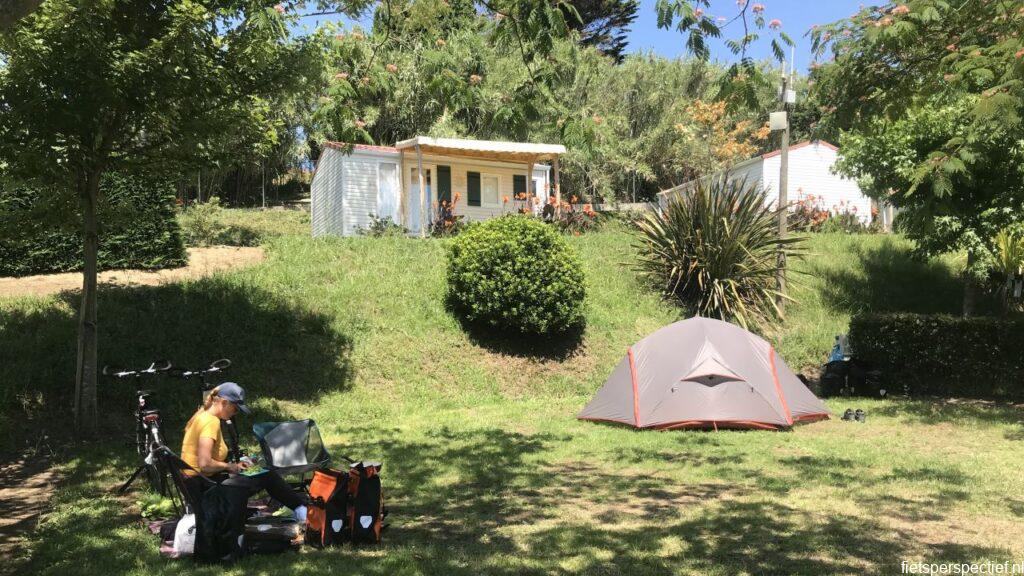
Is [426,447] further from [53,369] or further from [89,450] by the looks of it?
[53,369]

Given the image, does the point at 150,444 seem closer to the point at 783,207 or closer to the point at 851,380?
the point at 851,380

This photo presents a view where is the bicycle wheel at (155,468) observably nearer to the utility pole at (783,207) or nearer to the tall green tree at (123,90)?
the tall green tree at (123,90)

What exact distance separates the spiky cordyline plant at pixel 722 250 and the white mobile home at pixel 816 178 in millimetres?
10086

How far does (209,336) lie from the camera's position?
11820 millimetres

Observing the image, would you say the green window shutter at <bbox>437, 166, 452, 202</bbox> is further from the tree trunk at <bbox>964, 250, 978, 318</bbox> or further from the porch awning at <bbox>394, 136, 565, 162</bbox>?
the tree trunk at <bbox>964, 250, 978, 318</bbox>

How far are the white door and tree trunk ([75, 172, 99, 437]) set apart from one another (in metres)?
12.6

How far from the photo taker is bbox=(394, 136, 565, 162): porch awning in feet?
69.2

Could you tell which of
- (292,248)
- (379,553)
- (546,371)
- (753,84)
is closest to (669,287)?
(546,371)

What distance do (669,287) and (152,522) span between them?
12.7 m

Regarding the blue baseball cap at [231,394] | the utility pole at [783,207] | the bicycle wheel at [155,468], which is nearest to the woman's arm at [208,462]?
the blue baseball cap at [231,394]

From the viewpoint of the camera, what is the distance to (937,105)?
14953mm

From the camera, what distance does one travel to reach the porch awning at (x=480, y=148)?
21078 mm

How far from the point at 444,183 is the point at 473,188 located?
3.38 feet

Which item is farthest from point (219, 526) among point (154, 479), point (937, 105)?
point (937, 105)
